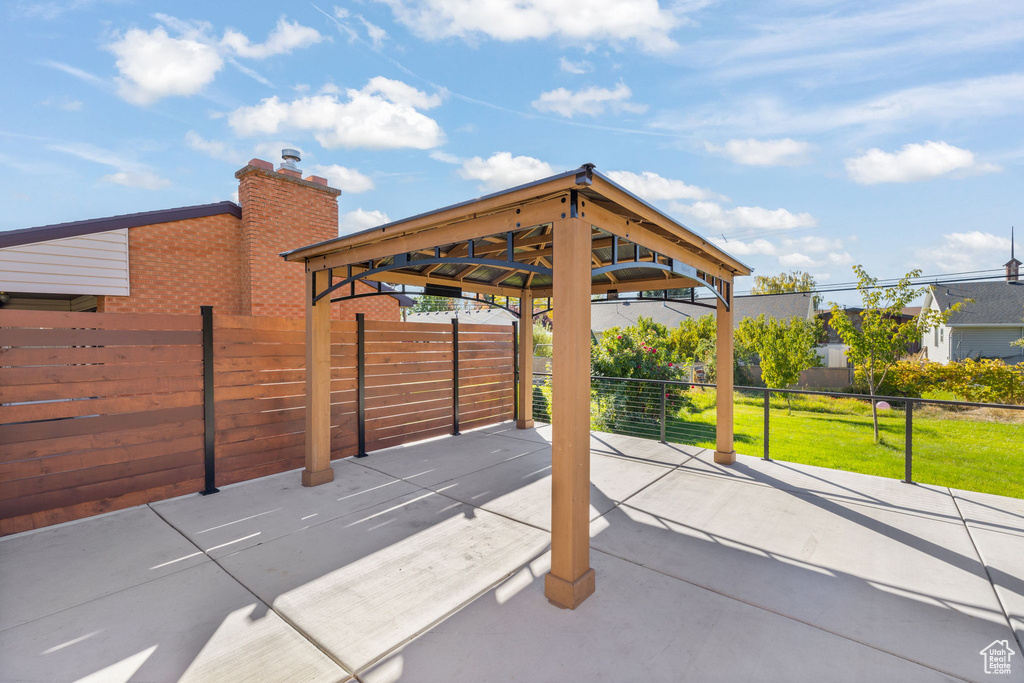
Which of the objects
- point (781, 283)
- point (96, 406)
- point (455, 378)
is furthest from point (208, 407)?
point (781, 283)

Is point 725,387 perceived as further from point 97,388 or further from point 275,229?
point 275,229

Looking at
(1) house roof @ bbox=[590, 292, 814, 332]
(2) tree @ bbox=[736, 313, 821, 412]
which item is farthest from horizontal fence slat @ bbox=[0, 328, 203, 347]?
(1) house roof @ bbox=[590, 292, 814, 332]

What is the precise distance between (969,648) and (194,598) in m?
4.58

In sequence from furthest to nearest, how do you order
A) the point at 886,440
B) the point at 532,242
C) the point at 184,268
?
1. the point at 886,440
2. the point at 184,268
3. the point at 532,242

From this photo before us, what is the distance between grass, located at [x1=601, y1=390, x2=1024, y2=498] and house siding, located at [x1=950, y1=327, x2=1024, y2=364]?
467 inches

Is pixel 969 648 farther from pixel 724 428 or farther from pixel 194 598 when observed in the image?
pixel 194 598

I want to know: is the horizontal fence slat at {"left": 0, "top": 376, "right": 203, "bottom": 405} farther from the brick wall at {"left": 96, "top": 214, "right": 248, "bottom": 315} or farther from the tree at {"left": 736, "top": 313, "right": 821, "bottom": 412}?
the tree at {"left": 736, "top": 313, "right": 821, "bottom": 412}

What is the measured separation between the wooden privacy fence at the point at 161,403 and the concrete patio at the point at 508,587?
0.36m

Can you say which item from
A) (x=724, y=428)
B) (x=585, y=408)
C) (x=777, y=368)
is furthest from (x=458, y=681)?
(x=777, y=368)

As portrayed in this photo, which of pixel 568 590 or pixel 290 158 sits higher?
pixel 290 158

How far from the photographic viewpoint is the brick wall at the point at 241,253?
761 centimetres

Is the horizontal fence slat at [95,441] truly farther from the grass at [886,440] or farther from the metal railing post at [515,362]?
the grass at [886,440]

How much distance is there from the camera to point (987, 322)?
66.8 ft

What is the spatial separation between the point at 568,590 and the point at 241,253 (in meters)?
8.75
